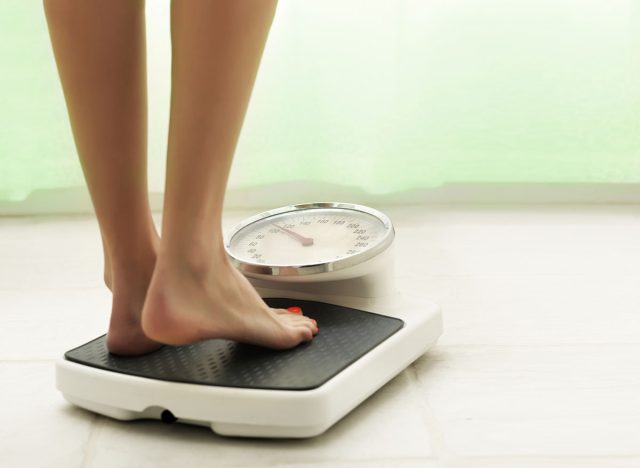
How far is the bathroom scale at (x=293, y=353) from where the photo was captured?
111cm

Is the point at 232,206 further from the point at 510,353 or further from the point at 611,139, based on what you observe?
the point at 510,353

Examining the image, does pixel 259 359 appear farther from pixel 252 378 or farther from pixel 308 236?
pixel 308 236

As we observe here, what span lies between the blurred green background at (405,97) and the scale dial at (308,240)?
2.42 feet

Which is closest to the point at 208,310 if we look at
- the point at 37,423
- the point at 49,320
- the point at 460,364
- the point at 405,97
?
the point at 37,423

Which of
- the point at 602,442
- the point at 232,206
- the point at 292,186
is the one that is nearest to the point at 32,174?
the point at 232,206

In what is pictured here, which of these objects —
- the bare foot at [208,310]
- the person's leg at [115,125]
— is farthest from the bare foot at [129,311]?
the bare foot at [208,310]

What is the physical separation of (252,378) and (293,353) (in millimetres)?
87

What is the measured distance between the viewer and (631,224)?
205 centimetres

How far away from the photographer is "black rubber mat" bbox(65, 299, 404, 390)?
112 centimetres

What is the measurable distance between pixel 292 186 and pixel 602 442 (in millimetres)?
1261

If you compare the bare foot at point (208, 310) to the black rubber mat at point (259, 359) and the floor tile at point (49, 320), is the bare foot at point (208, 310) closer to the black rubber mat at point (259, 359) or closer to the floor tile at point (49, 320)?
the black rubber mat at point (259, 359)

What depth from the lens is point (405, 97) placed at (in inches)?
87.2

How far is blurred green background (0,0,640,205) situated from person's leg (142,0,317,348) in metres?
1.09

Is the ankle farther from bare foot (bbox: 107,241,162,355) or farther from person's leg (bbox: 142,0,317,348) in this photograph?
bare foot (bbox: 107,241,162,355)
